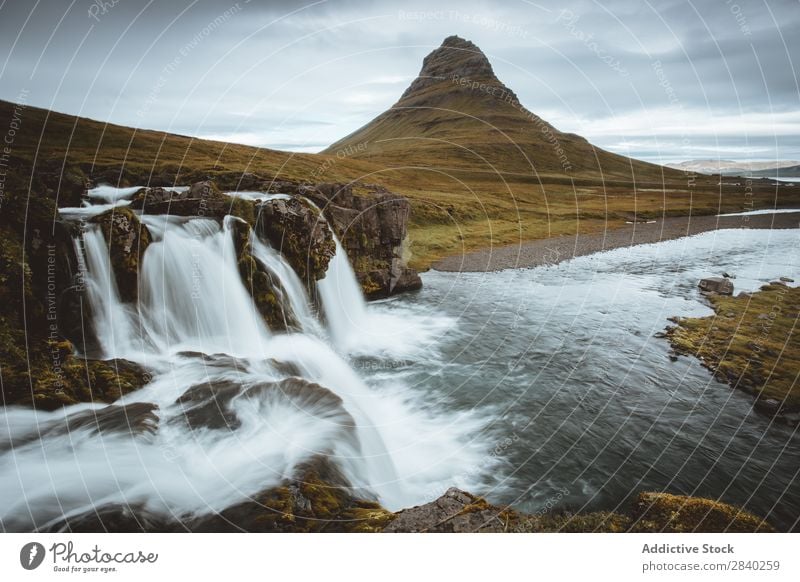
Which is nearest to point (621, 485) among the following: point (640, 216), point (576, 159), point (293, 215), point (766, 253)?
point (293, 215)

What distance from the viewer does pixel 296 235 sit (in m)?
16.2

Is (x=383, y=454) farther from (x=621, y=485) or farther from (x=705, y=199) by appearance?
(x=705, y=199)

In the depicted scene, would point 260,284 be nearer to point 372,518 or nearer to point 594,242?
point 372,518

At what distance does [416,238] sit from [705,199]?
8281 centimetres

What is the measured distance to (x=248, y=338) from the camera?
42.3ft

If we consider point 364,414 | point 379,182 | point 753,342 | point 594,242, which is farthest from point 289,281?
point 379,182

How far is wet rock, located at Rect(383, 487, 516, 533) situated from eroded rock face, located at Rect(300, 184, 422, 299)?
51.5 feet

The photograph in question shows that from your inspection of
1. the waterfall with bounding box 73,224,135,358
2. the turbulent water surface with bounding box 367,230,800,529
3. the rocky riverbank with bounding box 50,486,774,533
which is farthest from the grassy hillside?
the turbulent water surface with bounding box 367,230,800,529

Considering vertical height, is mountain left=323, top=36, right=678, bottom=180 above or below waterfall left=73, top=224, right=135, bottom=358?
above

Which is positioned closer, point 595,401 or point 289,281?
point 595,401

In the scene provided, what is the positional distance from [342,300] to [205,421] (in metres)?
11.0

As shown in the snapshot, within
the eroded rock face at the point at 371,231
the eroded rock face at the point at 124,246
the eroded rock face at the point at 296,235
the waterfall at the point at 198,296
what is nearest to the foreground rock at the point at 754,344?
the eroded rock face at the point at 371,231

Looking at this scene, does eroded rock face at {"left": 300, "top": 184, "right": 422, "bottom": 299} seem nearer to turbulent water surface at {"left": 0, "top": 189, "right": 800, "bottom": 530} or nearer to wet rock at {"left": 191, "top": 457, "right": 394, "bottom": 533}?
turbulent water surface at {"left": 0, "top": 189, "right": 800, "bottom": 530}

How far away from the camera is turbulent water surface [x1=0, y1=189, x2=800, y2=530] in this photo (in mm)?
6824
